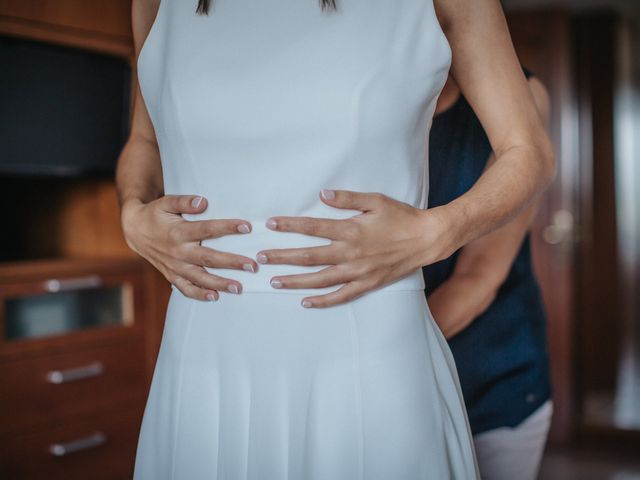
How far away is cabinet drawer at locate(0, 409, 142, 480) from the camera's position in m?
2.35

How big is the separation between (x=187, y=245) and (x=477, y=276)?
61 cm

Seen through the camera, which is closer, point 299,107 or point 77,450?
point 299,107

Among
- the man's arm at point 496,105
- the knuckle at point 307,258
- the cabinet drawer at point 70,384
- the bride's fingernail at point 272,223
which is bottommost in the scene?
the cabinet drawer at point 70,384

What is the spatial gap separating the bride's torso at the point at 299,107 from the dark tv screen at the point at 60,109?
1878 millimetres

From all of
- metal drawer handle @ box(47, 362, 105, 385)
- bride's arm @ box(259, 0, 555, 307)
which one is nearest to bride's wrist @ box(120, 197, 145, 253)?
bride's arm @ box(259, 0, 555, 307)

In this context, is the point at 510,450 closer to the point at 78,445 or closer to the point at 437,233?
the point at 437,233

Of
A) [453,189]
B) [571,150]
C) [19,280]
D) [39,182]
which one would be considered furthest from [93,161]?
[571,150]

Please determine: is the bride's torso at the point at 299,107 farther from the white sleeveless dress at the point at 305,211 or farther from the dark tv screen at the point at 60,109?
the dark tv screen at the point at 60,109

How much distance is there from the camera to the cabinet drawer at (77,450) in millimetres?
2352

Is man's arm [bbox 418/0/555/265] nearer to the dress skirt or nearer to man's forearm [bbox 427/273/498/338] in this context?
the dress skirt

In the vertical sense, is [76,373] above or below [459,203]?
below

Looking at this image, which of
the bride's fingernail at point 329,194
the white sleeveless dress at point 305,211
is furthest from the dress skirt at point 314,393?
the bride's fingernail at point 329,194

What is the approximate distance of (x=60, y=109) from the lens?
8.52ft

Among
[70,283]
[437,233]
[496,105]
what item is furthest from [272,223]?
[70,283]
